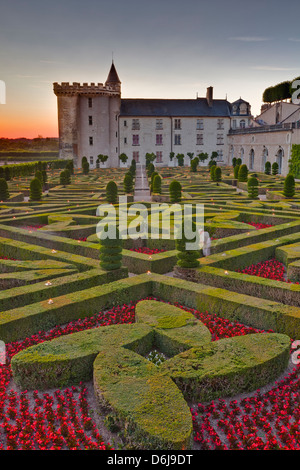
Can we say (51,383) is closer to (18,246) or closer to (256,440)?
(256,440)

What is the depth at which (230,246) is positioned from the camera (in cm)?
1335

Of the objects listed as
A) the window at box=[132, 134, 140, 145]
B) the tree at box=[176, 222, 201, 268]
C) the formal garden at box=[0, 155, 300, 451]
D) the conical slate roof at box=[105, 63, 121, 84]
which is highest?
the conical slate roof at box=[105, 63, 121, 84]

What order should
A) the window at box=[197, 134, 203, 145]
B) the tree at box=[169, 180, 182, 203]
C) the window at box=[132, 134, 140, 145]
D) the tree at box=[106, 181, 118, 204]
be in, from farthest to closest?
the window at box=[197, 134, 203, 145]
the window at box=[132, 134, 140, 145]
the tree at box=[106, 181, 118, 204]
the tree at box=[169, 180, 182, 203]

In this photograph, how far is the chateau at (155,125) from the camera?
51500 millimetres

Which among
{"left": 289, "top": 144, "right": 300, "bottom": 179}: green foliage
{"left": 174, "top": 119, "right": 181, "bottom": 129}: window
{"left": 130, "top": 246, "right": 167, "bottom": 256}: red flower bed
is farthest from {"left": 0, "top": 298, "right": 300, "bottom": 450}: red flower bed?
{"left": 174, "top": 119, "right": 181, "bottom": 129}: window

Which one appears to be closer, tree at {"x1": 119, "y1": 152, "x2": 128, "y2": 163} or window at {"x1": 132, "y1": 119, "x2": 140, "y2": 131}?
tree at {"x1": 119, "y1": 152, "x2": 128, "y2": 163}

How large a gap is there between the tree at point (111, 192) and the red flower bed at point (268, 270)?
12.1 meters

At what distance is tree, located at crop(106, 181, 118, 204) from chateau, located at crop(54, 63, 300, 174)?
2813 centimetres

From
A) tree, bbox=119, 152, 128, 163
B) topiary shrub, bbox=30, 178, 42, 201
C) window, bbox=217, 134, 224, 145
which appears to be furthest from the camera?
window, bbox=217, 134, 224, 145

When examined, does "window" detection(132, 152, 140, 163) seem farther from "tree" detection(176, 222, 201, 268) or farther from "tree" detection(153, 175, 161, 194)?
"tree" detection(176, 222, 201, 268)

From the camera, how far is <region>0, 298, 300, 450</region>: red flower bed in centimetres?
529

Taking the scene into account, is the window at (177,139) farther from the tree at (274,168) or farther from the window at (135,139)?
the tree at (274,168)

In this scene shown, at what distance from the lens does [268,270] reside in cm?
1168
